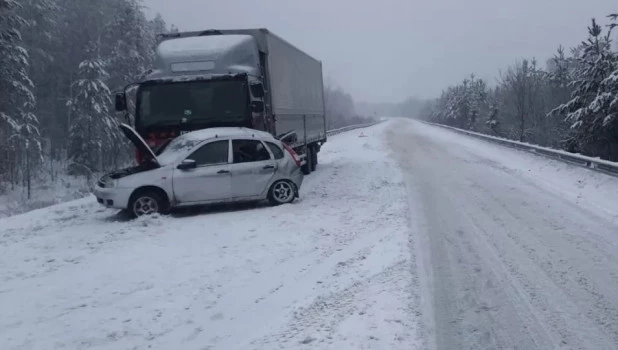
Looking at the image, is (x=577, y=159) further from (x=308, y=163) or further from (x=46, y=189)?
(x=46, y=189)

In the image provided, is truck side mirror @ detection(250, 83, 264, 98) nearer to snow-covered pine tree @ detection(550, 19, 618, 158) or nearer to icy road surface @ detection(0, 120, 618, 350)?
icy road surface @ detection(0, 120, 618, 350)

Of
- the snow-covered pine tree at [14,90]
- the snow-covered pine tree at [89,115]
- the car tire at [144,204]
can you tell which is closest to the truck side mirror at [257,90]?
the car tire at [144,204]

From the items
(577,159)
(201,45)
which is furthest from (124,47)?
(577,159)

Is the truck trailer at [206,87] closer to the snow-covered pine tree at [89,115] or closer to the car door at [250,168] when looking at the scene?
the car door at [250,168]

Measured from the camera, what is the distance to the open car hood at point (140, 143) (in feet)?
35.8

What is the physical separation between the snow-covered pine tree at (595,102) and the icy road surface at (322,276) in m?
16.1

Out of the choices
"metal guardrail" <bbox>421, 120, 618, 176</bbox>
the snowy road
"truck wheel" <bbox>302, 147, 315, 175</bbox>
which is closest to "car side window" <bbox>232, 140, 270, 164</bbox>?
the snowy road

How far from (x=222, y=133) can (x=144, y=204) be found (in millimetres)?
2142

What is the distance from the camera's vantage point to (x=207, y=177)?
1111 cm

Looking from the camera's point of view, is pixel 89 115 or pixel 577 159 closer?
pixel 577 159

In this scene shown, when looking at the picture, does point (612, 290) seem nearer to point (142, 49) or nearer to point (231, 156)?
point (231, 156)

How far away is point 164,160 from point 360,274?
5724 mm

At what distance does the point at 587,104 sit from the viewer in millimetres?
28984

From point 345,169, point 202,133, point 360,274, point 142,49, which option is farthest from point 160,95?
point 142,49
